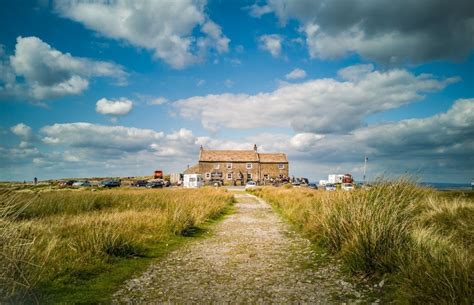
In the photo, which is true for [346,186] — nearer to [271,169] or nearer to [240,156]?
[271,169]

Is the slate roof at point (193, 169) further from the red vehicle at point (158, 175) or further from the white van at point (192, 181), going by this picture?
the white van at point (192, 181)

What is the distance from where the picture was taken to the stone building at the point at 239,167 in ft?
228

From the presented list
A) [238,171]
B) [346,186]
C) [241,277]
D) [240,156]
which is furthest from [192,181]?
[241,277]

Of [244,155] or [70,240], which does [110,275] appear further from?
[244,155]

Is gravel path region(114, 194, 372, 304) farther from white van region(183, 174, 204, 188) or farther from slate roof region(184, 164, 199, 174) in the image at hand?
slate roof region(184, 164, 199, 174)

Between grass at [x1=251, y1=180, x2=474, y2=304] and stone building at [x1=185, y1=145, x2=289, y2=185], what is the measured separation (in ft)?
195

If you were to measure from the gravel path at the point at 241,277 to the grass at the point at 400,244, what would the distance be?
0.63m

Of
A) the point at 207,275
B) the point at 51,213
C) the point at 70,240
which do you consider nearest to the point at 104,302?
the point at 207,275

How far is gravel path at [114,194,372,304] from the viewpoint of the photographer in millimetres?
4998

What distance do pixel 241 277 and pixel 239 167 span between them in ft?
212

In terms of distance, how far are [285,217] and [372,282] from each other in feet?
34.3

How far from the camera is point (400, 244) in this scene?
19.6 feet

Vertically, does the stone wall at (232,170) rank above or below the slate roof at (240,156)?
below

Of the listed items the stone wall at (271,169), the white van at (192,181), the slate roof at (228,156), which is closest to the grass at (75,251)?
the white van at (192,181)
